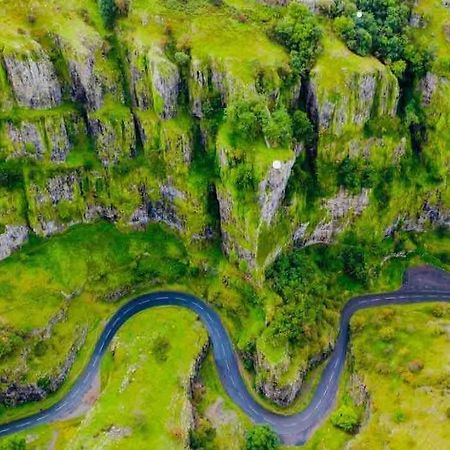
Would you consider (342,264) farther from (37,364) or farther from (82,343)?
(37,364)

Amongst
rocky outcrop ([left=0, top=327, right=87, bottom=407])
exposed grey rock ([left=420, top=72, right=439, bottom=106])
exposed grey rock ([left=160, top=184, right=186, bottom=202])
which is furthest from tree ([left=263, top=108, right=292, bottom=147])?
rocky outcrop ([left=0, top=327, right=87, bottom=407])

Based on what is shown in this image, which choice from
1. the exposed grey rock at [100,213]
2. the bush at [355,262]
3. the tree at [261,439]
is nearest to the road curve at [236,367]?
the tree at [261,439]

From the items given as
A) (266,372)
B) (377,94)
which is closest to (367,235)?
(377,94)

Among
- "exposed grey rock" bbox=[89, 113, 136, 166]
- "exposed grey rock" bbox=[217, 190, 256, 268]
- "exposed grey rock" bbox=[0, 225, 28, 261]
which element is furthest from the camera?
"exposed grey rock" bbox=[89, 113, 136, 166]

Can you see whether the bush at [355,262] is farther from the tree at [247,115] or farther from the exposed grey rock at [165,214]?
the exposed grey rock at [165,214]

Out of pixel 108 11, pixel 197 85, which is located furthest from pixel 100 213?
pixel 108 11

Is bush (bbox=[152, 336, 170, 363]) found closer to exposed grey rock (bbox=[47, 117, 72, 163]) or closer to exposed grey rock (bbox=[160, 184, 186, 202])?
exposed grey rock (bbox=[160, 184, 186, 202])
